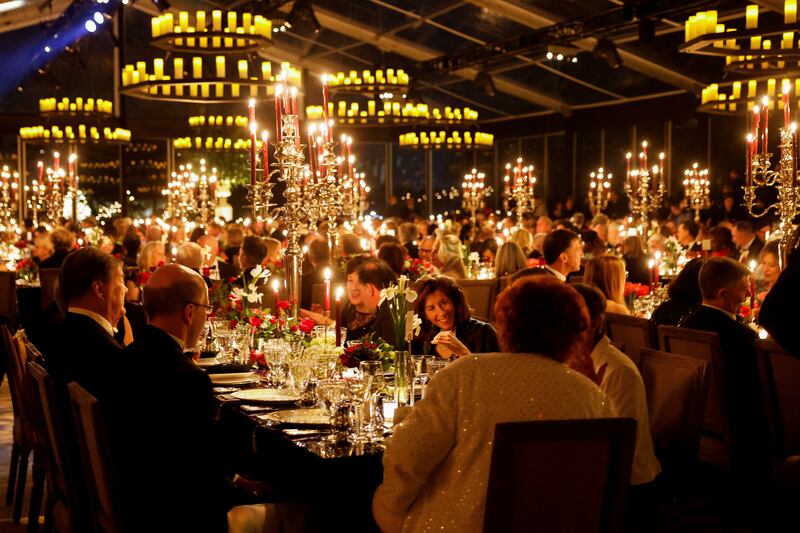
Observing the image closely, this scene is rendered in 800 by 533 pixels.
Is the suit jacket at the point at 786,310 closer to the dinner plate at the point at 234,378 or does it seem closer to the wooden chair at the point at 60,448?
the wooden chair at the point at 60,448

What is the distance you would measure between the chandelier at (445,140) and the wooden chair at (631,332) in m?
12.4

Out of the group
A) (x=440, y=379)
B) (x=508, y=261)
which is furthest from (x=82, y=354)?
(x=508, y=261)

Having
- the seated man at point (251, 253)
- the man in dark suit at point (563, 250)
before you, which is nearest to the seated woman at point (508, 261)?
the man in dark suit at point (563, 250)

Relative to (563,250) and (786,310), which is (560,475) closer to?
(786,310)

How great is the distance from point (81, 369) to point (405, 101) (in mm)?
12397

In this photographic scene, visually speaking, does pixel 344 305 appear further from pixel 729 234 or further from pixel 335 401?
pixel 729 234

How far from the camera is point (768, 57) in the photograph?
846 centimetres

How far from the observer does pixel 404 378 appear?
4027 mm

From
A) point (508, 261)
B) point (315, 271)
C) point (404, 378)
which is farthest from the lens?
point (508, 261)

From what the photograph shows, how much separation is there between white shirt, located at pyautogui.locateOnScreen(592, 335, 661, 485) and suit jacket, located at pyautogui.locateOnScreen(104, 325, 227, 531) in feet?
4.32

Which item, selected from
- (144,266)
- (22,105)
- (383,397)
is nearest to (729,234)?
(144,266)

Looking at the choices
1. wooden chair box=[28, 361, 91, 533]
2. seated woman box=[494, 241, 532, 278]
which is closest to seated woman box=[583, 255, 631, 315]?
seated woman box=[494, 241, 532, 278]

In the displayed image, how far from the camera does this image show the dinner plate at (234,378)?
16.1 ft

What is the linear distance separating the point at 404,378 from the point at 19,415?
2520mm
